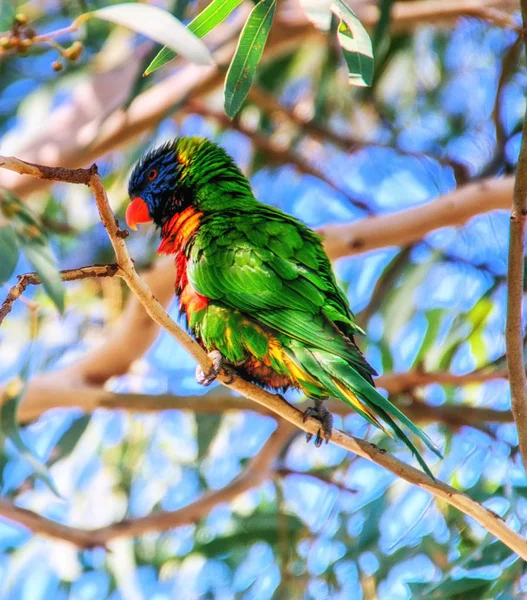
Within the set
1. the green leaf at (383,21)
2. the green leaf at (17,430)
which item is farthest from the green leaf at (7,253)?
the green leaf at (383,21)

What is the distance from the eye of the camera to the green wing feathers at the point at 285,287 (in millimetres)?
1977

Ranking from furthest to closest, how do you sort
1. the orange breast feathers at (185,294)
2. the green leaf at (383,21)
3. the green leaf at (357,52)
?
the green leaf at (383,21), the orange breast feathers at (185,294), the green leaf at (357,52)

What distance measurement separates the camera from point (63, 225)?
4160mm

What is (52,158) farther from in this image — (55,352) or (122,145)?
(55,352)

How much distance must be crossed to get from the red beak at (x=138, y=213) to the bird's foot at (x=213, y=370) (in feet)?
2.46

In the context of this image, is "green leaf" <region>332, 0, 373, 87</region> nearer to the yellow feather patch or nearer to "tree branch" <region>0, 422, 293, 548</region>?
the yellow feather patch

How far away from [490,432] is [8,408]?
1.85 m

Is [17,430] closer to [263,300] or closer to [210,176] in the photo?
[263,300]

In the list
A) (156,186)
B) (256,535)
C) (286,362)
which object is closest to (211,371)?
(286,362)

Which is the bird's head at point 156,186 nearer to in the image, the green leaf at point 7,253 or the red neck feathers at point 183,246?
A: the red neck feathers at point 183,246

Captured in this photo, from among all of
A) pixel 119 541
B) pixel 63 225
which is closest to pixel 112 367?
pixel 119 541

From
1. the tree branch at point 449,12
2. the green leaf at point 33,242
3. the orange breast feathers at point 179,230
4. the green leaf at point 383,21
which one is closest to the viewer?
the green leaf at point 33,242

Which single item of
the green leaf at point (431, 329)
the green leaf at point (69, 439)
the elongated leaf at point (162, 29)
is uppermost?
the elongated leaf at point (162, 29)

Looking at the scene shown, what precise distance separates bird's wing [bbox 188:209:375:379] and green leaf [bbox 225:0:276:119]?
618mm
